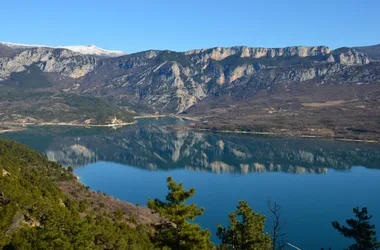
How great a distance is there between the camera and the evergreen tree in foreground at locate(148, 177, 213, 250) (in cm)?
1959

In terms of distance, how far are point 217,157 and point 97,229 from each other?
9484 cm

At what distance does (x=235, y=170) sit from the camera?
100625 mm

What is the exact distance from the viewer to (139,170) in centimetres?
10019

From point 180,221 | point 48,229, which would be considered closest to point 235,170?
point 180,221

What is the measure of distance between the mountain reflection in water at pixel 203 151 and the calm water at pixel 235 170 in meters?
0.27

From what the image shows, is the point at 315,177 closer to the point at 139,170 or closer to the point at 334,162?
the point at 334,162

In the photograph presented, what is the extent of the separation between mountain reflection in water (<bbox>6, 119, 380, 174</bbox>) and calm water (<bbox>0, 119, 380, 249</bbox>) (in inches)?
10.7

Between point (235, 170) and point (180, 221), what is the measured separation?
3227 inches

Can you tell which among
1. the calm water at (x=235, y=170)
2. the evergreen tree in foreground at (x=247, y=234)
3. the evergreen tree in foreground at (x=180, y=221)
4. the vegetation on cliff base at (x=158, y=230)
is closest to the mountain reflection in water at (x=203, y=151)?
the calm water at (x=235, y=170)

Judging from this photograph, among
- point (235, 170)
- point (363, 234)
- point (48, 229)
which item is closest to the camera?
point (48, 229)

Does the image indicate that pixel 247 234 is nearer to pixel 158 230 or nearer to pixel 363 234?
pixel 158 230

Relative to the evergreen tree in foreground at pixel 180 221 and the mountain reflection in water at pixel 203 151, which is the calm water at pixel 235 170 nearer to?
the mountain reflection in water at pixel 203 151

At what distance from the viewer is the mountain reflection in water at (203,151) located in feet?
351

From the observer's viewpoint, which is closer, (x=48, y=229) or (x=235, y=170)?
(x=48, y=229)
